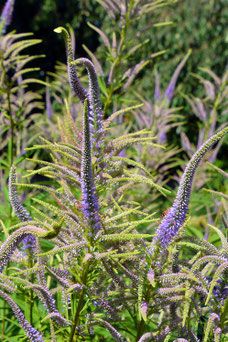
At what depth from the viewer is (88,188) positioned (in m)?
0.98

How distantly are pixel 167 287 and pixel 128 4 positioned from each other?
6.13 ft

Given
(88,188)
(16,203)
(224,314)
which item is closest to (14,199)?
(16,203)

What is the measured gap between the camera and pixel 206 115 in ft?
10.7

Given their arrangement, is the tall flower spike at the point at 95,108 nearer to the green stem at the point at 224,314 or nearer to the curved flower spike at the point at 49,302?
the curved flower spike at the point at 49,302

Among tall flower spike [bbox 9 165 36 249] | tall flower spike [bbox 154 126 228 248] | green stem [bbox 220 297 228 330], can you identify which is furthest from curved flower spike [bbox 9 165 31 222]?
green stem [bbox 220 297 228 330]

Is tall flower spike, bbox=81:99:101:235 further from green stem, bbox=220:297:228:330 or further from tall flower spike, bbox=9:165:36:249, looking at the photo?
green stem, bbox=220:297:228:330

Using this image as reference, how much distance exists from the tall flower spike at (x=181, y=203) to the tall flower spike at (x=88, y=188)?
23 centimetres

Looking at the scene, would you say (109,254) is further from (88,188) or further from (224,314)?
(224,314)

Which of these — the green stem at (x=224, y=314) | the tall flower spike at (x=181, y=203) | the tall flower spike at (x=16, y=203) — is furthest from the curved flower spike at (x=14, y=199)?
the green stem at (x=224, y=314)

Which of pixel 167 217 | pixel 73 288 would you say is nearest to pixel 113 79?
pixel 167 217

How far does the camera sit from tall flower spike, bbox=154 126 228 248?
97 centimetres

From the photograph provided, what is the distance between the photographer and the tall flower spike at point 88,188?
0.90m

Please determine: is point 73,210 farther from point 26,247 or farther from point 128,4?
point 128,4

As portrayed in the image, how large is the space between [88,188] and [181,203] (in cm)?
30
